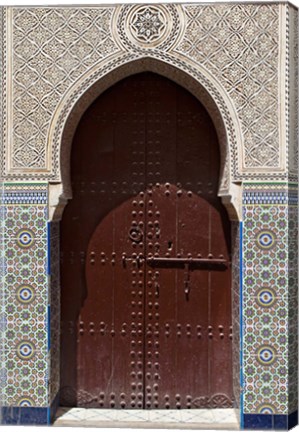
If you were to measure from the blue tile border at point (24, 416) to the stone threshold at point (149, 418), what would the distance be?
0.10 m

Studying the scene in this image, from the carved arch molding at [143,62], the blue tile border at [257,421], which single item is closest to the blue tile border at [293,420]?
the blue tile border at [257,421]

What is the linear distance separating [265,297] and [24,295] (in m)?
1.51

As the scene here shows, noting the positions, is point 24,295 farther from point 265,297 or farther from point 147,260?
point 265,297

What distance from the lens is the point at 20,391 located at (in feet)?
11.5

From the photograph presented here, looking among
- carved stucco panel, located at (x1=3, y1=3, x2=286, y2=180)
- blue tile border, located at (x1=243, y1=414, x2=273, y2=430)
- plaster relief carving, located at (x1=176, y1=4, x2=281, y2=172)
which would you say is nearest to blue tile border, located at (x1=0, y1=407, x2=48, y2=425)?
blue tile border, located at (x1=243, y1=414, x2=273, y2=430)

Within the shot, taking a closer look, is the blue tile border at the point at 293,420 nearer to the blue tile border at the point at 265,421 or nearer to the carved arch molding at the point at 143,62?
the blue tile border at the point at 265,421

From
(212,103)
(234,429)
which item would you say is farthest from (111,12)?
(234,429)

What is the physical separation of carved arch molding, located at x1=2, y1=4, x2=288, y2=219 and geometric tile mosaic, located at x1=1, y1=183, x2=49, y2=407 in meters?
0.14

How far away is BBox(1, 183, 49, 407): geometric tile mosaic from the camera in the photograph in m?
3.51

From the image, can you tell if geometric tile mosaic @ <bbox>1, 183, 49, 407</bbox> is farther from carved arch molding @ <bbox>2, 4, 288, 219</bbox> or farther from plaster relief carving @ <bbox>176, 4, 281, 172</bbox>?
plaster relief carving @ <bbox>176, 4, 281, 172</bbox>

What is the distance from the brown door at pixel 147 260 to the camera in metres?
3.73

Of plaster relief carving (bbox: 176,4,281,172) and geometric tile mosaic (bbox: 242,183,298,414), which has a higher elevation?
plaster relief carving (bbox: 176,4,281,172)

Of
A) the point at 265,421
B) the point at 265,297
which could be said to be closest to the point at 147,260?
the point at 265,297

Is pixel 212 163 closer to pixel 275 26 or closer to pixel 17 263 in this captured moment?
pixel 275 26
